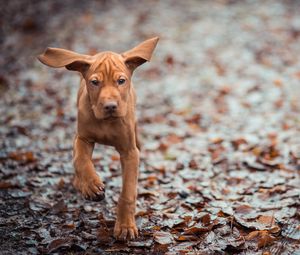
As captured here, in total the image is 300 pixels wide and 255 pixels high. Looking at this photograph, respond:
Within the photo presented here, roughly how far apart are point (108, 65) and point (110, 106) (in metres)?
0.35

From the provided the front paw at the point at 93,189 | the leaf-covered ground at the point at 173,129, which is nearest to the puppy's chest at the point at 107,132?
the front paw at the point at 93,189

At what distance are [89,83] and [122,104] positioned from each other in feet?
1.07

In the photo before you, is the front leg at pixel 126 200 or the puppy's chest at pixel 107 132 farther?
the front leg at pixel 126 200

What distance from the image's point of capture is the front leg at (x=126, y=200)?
14.3 ft

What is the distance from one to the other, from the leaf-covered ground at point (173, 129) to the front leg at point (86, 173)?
493 mm

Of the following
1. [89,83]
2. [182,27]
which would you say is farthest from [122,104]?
[182,27]

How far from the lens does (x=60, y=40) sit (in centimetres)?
1209

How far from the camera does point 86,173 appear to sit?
13.9 feet

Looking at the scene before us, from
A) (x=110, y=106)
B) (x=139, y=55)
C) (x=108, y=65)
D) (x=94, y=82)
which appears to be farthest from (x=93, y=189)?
(x=139, y=55)

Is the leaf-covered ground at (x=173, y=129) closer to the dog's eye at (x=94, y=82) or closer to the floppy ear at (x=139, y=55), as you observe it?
the dog's eye at (x=94, y=82)

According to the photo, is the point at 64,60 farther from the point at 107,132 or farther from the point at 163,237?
the point at 163,237

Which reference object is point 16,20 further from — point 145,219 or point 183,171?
point 145,219

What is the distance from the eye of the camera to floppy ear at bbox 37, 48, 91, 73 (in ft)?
13.4

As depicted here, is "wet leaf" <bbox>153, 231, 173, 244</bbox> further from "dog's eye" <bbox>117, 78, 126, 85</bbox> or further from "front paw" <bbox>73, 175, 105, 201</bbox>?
"dog's eye" <bbox>117, 78, 126, 85</bbox>
